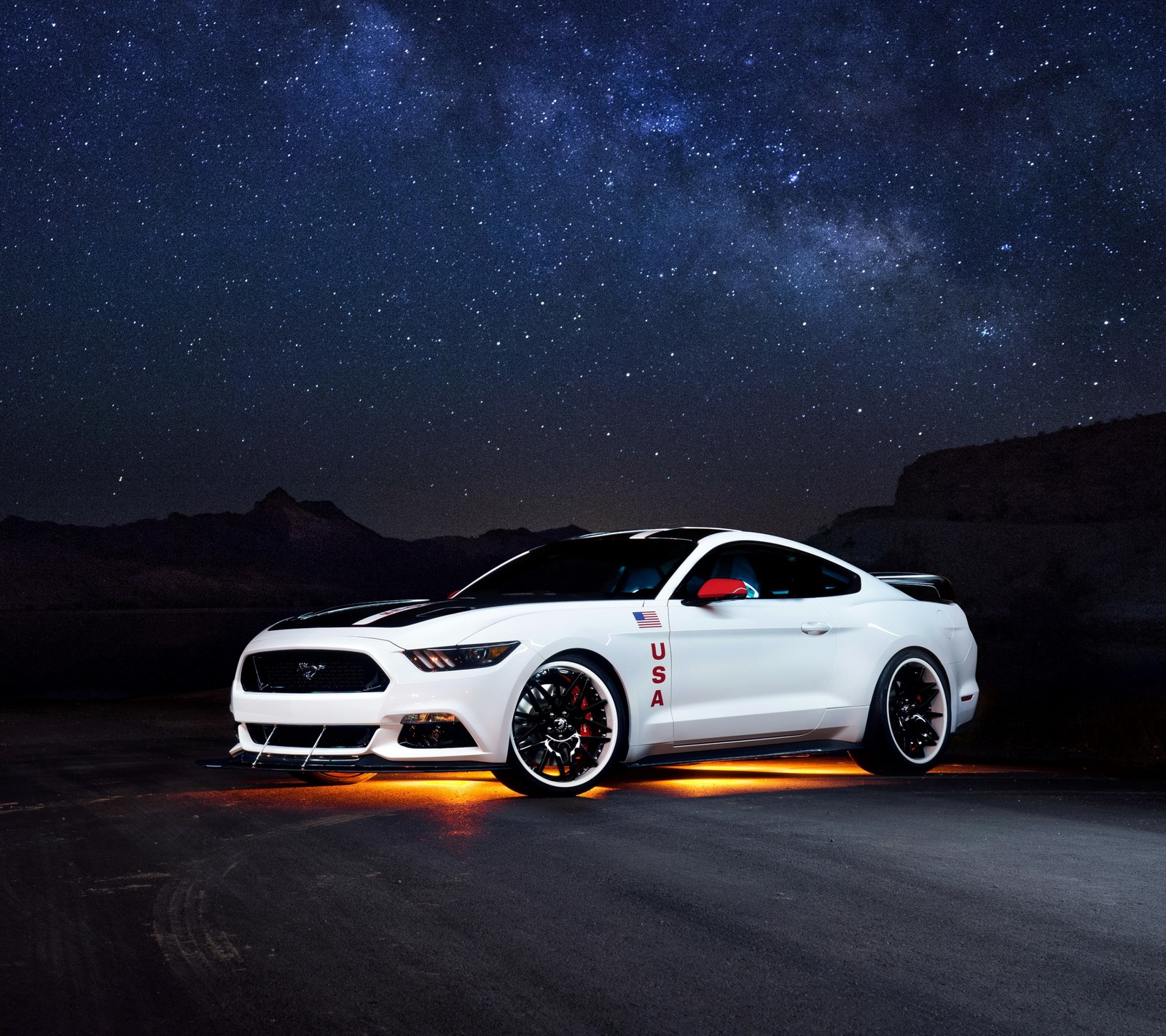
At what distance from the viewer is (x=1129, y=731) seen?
15.3 m

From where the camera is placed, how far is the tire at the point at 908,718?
8914 millimetres

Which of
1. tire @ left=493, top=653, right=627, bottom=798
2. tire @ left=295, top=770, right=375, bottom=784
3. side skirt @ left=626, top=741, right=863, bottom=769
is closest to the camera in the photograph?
tire @ left=493, top=653, right=627, bottom=798

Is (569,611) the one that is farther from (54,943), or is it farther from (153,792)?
(54,943)

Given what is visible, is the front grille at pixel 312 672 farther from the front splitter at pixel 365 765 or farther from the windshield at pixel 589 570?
the windshield at pixel 589 570

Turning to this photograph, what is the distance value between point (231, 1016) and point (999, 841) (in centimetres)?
408

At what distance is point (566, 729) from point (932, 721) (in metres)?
3.15

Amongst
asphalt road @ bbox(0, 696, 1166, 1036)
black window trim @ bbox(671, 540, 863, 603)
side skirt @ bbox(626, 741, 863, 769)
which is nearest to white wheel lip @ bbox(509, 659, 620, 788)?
asphalt road @ bbox(0, 696, 1166, 1036)

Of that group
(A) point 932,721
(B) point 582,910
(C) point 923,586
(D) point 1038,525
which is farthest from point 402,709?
(D) point 1038,525

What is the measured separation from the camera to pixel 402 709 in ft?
23.3

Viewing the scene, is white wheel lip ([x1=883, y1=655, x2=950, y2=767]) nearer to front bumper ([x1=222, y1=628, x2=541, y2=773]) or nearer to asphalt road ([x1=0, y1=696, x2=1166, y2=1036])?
asphalt road ([x1=0, y1=696, x2=1166, y2=1036])

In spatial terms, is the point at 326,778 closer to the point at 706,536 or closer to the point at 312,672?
the point at 312,672

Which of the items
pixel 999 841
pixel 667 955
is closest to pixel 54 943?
pixel 667 955

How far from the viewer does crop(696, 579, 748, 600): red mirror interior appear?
798 cm

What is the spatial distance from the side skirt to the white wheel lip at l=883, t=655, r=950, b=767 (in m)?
0.29
